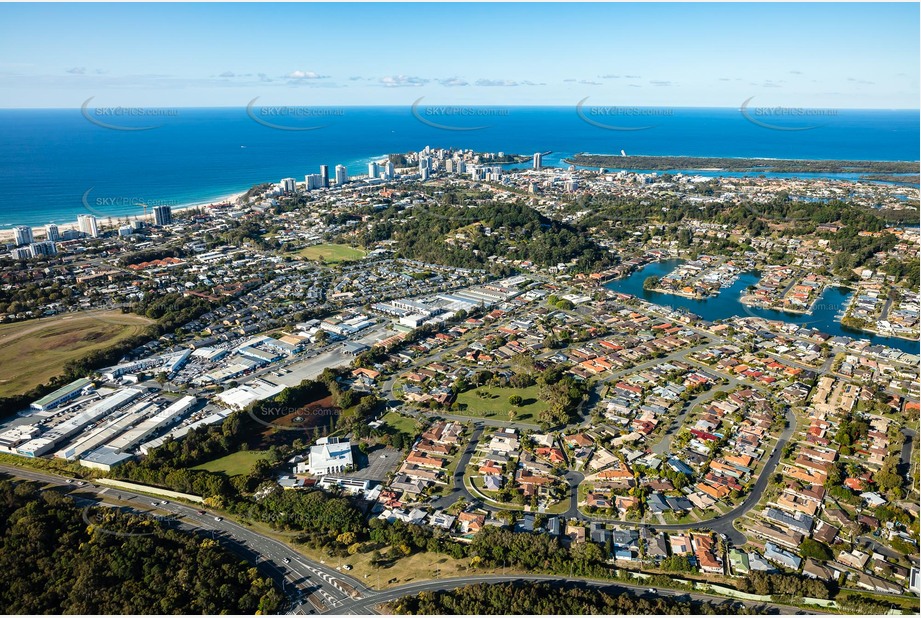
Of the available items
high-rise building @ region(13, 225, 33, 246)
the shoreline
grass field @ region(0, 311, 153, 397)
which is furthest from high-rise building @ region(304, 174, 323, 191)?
grass field @ region(0, 311, 153, 397)

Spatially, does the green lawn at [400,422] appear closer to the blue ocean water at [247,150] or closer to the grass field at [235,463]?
the grass field at [235,463]

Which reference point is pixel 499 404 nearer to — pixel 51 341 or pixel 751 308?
pixel 751 308

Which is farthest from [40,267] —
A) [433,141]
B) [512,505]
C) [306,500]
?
[433,141]

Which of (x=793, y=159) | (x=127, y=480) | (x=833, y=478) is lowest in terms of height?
(x=127, y=480)

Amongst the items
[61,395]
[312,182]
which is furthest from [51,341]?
[312,182]

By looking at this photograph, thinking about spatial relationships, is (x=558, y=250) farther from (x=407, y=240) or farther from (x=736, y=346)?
(x=736, y=346)

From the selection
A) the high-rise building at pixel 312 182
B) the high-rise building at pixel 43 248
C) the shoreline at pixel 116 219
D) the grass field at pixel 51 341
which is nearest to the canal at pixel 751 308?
the grass field at pixel 51 341

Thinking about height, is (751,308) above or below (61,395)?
above
